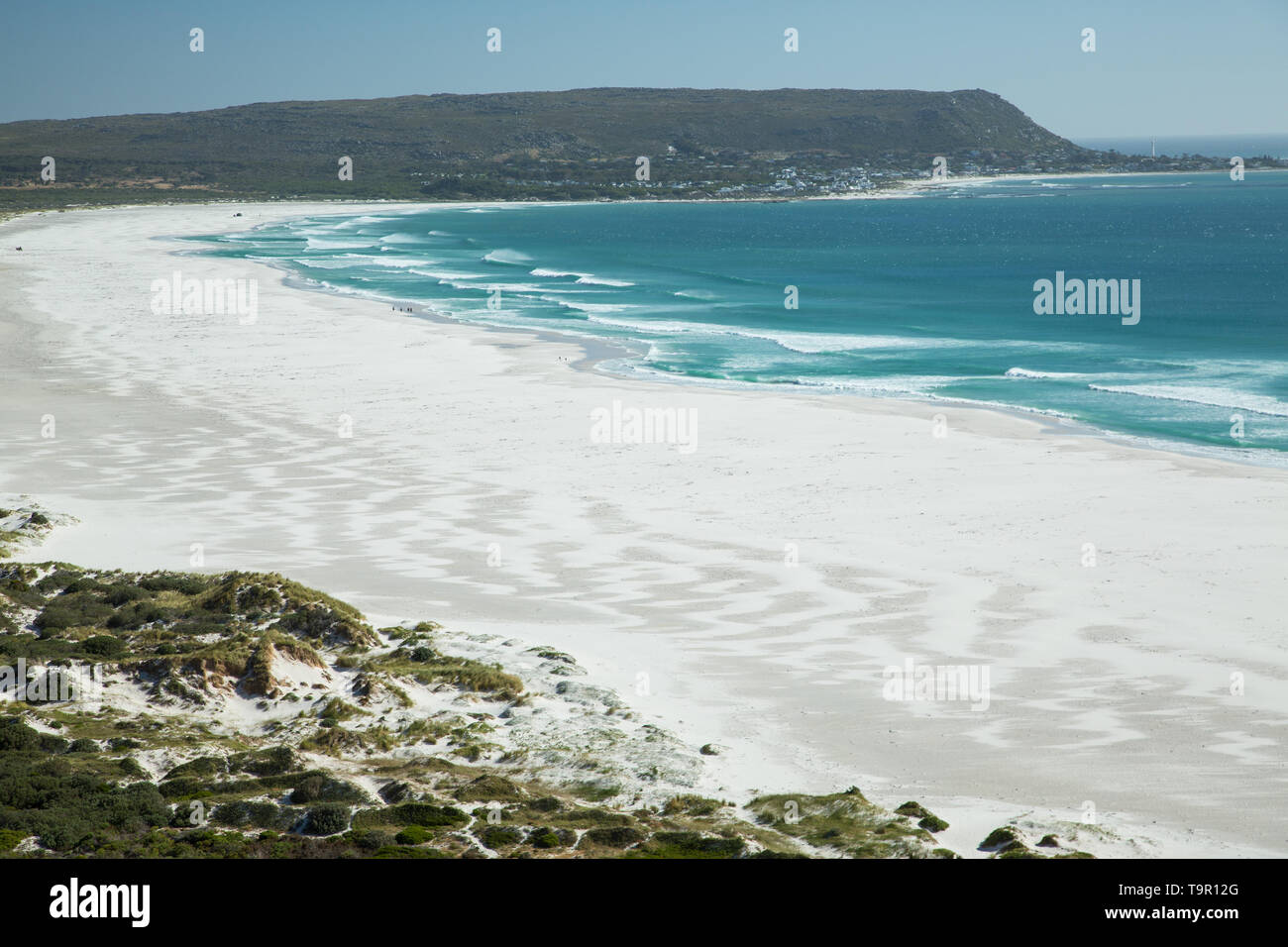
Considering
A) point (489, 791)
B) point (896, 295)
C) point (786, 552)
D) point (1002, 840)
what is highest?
point (896, 295)

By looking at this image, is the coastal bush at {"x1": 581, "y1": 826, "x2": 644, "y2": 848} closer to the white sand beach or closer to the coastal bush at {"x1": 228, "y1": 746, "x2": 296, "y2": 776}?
the white sand beach

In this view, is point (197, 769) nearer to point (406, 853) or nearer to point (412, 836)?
point (412, 836)

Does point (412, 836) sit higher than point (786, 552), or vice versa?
point (786, 552)

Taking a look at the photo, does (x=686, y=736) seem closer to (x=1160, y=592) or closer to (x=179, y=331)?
(x=1160, y=592)

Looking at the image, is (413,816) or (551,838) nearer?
(551,838)

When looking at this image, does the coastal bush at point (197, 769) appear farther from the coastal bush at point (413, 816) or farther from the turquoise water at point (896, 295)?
the turquoise water at point (896, 295)

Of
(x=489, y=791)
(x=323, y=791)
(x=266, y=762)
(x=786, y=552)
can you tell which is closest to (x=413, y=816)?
(x=489, y=791)

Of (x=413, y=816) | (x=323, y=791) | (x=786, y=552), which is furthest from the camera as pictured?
(x=786, y=552)
